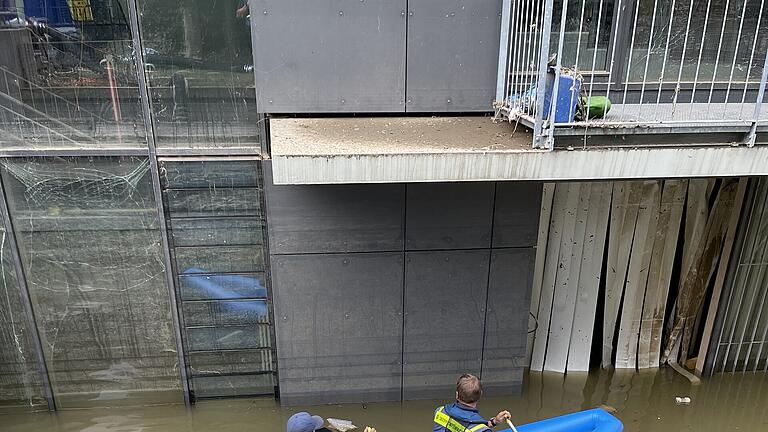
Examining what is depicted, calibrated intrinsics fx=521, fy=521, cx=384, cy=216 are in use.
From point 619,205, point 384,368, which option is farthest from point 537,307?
point 384,368

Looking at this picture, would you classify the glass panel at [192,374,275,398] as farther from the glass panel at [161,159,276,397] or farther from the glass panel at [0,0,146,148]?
the glass panel at [0,0,146,148]

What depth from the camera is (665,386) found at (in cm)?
499

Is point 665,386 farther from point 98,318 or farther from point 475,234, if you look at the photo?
point 98,318

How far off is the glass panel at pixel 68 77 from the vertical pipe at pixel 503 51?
8.72 ft

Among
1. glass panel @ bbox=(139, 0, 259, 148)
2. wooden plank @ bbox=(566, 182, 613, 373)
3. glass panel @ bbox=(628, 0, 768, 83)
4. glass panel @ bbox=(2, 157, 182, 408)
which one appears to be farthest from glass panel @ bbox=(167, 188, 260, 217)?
glass panel @ bbox=(628, 0, 768, 83)

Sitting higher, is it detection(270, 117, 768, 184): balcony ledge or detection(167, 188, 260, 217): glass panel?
detection(270, 117, 768, 184): balcony ledge

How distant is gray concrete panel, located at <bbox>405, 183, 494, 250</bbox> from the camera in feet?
13.4

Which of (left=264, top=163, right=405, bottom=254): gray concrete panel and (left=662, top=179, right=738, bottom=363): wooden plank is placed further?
(left=662, top=179, right=738, bottom=363): wooden plank

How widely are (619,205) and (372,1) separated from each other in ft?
9.30

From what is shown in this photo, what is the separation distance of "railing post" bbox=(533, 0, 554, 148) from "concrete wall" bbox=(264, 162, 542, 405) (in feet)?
3.25

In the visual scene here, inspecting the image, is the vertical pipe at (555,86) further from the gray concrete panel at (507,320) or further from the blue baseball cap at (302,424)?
the blue baseball cap at (302,424)

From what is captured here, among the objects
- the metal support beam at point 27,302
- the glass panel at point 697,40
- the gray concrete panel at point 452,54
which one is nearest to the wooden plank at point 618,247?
the glass panel at point 697,40

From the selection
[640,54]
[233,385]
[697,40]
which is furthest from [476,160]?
[233,385]

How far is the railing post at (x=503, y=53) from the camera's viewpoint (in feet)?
12.0
